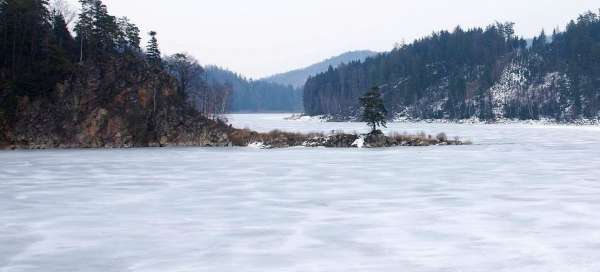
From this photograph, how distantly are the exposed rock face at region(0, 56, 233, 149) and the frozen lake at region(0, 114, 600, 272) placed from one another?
27407 mm

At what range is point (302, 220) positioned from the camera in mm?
15867

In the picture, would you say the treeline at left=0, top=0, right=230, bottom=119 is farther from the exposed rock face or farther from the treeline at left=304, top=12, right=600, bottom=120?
the treeline at left=304, top=12, right=600, bottom=120

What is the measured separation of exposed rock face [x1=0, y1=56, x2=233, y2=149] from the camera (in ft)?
180

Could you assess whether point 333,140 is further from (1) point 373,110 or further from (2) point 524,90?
(2) point 524,90

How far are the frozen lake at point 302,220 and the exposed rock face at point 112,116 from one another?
2741 cm

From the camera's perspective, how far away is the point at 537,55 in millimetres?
191875

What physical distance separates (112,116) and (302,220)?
4643cm

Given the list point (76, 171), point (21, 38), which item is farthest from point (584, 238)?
point (21, 38)

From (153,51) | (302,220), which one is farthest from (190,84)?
(302,220)

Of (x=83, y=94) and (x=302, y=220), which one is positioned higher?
(x=83, y=94)

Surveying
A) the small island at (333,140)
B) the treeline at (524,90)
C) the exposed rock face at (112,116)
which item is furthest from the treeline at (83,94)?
the treeline at (524,90)

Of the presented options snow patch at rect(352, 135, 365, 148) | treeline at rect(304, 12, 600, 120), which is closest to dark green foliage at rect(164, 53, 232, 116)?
snow patch at rect(352, 135, 365, 148)

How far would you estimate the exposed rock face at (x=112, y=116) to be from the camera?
55.0 m

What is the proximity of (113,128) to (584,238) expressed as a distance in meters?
51.7
